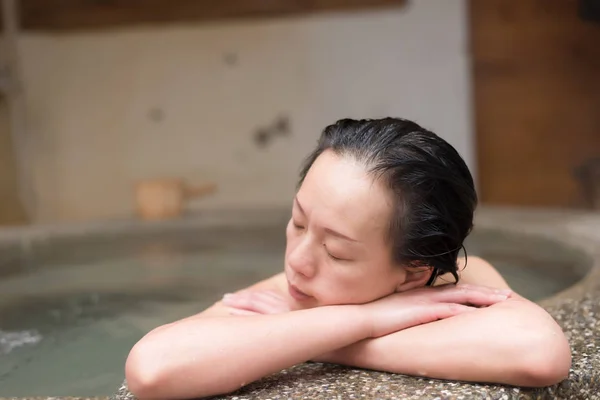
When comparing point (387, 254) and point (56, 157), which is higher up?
point (387, 254)

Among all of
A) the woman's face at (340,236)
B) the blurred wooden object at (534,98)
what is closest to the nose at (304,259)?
the woman's face at (340,236)

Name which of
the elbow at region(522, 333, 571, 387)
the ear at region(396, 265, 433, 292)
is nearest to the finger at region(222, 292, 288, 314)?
the ear at region(396, 265, 433, 292)

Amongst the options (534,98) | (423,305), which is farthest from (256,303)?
(534,98)

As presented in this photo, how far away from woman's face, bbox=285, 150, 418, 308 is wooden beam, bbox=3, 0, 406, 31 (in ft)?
10.9

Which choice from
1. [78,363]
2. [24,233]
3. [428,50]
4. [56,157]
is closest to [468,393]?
[78,363]

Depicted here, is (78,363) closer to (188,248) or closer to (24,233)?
(188,248)

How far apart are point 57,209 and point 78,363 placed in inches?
131

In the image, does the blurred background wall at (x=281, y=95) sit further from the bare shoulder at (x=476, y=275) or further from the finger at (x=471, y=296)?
the finger at (x=471, y=296)

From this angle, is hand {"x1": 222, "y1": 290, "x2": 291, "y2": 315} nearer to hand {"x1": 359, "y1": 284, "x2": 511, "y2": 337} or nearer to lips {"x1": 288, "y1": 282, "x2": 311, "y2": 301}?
lips {"x1": 288, "y1": 282, "x2": 311, "y2": 301}

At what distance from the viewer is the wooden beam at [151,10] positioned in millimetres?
4387

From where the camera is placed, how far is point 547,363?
1.08 metres

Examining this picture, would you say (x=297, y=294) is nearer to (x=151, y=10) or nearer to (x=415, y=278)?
(x=415, y=278)

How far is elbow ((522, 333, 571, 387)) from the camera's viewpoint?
1.08 meters

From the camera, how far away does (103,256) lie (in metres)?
3.12
